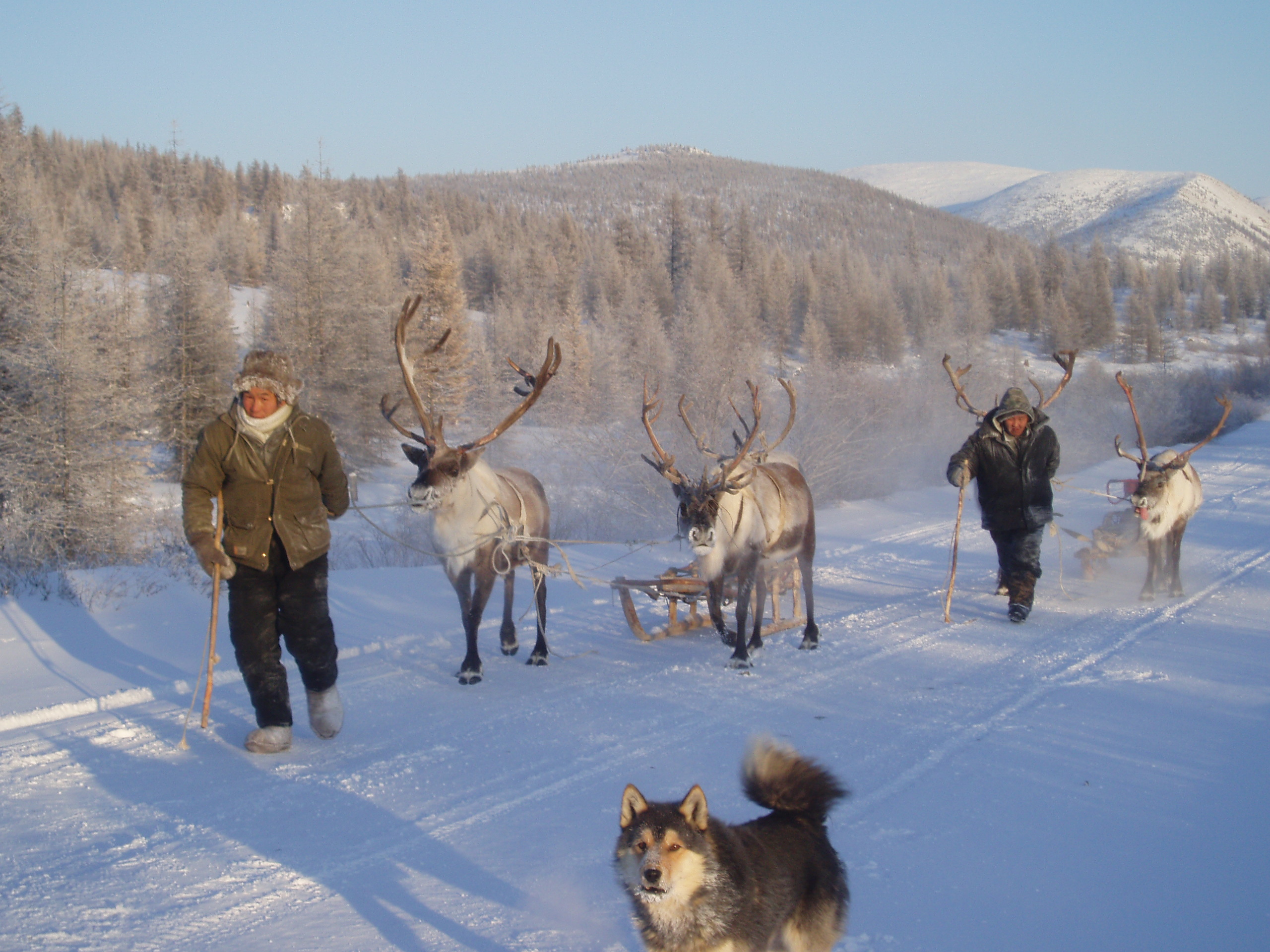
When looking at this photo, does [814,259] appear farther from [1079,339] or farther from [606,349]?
[606,349]

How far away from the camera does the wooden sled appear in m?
8.14

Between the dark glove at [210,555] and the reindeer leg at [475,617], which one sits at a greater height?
the dark glove at [210,555]

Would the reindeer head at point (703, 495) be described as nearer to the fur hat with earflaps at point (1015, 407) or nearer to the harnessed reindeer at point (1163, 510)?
the fur hat with earflaps at point (1015, 407)

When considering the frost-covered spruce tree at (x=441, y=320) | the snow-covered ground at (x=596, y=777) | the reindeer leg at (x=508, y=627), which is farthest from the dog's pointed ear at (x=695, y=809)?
the frost-covered spruce tree at (x=441, y=320)

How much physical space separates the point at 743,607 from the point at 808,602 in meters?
1.08

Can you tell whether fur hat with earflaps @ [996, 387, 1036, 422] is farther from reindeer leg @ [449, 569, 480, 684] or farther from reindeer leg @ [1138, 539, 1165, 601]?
reindeer leg @ [449, 569, 480, 684]

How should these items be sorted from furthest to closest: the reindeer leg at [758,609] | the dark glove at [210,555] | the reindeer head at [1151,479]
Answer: the reindeer head at [1151,479]
the reindeer leg at [758,609]
the dark glove at [210,555]

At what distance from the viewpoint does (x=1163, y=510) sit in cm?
997

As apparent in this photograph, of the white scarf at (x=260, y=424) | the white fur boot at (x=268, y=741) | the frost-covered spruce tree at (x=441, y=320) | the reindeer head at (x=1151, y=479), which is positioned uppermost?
the frost-covered spruce tree at (x=441, y=320)

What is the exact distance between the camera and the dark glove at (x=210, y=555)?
17.1ft

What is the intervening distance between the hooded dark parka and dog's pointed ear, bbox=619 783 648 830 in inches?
275

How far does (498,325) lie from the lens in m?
55.4

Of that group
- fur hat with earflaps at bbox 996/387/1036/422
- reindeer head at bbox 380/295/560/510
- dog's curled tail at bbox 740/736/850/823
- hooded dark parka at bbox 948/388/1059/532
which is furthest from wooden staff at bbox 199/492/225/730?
fur hat with earflaps at bbox 996/387/1036/422

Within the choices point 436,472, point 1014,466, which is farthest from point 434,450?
point 1014,466
